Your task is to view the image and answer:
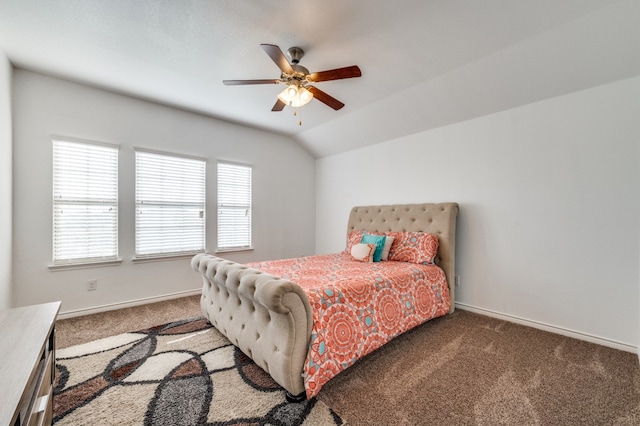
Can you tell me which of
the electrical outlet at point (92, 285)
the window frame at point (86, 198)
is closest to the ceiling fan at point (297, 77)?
the window frame at point (86, 198)

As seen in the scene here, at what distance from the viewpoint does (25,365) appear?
3.28 feet

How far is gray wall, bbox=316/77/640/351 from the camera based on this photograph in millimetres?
2305

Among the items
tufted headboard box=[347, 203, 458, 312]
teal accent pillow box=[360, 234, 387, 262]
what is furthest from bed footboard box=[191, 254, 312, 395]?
tufted headboard box=[347, 203, 458, 312]

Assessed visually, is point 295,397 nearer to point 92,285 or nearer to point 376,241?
point 376,241

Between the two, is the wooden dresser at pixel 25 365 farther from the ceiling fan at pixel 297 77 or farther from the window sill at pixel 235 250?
the window sill at pixel 235 250

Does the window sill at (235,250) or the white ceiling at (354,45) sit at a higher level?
the white ceiling at (354,45)

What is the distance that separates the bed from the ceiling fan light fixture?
4.85ft

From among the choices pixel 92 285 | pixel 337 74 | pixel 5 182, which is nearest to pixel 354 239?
pixel 337 74

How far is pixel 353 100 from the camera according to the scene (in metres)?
3.40

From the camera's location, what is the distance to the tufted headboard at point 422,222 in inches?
124

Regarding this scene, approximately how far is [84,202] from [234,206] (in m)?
1.78

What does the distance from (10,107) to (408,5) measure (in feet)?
12.3

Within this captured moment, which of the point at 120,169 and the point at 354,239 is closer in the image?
the point at 120,169

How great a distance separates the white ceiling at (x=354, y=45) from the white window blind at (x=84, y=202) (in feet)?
2.62
